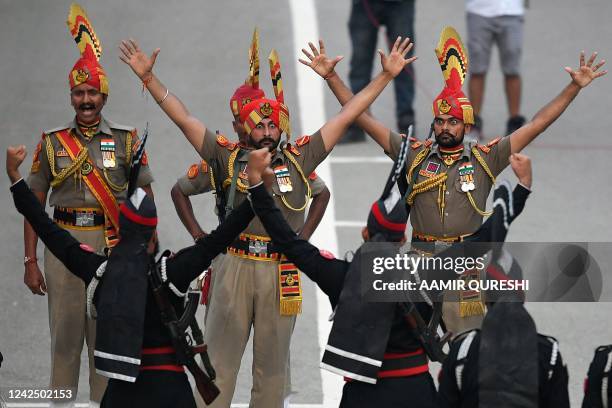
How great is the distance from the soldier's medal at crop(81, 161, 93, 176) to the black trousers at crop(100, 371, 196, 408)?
2.26 m

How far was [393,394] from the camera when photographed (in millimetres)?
7699

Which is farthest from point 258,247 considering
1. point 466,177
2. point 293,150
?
point 466,177

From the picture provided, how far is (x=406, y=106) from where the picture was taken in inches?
622

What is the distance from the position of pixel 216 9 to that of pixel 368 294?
41.1 ft

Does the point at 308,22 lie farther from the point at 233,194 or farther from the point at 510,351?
the point at 510,351

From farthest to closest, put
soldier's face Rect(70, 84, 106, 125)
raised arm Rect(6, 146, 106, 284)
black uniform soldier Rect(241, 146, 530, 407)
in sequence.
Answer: soldier's face Rect(70, 84, 106, 125), raised arm Rect(6, 146, 106, 284), black uniform soldier Rect(241, 146, 530, 407)

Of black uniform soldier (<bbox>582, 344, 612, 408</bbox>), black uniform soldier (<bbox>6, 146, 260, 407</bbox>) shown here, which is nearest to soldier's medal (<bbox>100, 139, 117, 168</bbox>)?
black uniform soldier (<bbox>6, 146, 260, 407</bbox>)

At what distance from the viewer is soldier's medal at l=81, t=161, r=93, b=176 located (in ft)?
31.7

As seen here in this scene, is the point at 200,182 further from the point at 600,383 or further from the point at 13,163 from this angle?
the point at 600,383

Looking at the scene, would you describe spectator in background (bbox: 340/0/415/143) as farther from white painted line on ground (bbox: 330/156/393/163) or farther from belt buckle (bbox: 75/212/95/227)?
belt buckle (bbox: 75/212/95/227)

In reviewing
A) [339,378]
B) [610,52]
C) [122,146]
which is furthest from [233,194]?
[610,52]

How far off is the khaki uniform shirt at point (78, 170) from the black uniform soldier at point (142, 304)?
177cm

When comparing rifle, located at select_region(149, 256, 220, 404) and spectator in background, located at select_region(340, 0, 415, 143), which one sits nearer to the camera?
rifle, located at select_region(149, 256, 220, 404)

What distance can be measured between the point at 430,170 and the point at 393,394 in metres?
2.59
